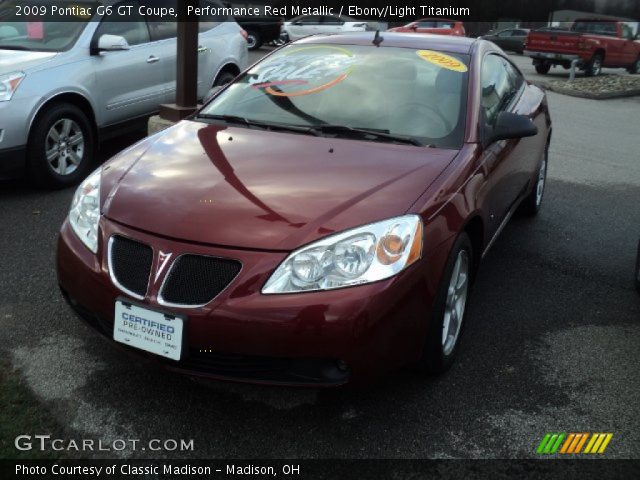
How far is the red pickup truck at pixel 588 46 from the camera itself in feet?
61.0

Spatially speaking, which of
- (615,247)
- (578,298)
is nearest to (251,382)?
(578,298)

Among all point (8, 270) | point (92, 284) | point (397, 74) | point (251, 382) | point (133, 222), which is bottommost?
point (8, 270)

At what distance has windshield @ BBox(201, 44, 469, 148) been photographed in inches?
138

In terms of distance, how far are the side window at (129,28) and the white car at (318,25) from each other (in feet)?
58.0

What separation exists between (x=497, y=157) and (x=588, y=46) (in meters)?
17.0

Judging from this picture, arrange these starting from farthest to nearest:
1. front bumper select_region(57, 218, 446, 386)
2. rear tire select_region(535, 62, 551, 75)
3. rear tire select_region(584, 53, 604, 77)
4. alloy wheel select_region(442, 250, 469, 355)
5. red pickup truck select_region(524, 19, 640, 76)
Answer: rear tire select_region(535, 62, 551, 75) → rear tire select_region(584, 53, 604, 77) → red pickup truck select_region(524, 19, 640, 76) → alloy wheel select_region(442, 250, 469, 355) → front bumper select_region(57, 218, 446, 386)

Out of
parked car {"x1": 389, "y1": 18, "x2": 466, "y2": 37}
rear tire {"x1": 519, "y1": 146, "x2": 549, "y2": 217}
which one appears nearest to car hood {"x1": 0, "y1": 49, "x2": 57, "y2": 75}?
rear tire {"x1": 519, "y1": 146, "x2": 549, "y2": 217}

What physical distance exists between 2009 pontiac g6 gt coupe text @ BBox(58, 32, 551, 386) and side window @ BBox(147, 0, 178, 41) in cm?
333

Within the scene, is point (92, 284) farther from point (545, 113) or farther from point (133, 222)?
point (545, 113)

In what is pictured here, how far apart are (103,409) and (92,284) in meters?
0.52

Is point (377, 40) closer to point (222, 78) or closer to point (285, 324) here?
point (285, 324)

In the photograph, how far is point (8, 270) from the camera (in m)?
3.99

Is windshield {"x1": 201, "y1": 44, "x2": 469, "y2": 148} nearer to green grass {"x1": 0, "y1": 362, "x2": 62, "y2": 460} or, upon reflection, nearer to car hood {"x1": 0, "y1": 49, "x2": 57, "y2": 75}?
green grass {"x1": 0, "y1": 362, "x2": 62, "y2": 460}

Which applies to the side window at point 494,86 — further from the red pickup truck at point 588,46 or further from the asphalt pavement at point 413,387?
the red pickup truck at point 588,46
